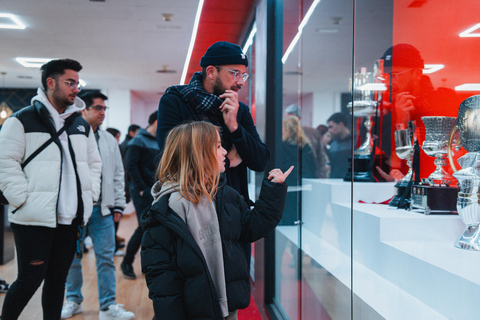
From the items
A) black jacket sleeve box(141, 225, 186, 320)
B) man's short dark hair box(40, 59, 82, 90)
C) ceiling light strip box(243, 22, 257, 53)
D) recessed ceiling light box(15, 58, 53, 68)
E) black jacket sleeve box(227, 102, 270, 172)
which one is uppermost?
recessed ceiling light box(15, 58, 53, 68)

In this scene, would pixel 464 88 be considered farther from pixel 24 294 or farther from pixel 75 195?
pixel 24 294

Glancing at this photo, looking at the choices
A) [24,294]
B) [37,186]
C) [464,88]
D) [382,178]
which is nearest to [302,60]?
[382,178]

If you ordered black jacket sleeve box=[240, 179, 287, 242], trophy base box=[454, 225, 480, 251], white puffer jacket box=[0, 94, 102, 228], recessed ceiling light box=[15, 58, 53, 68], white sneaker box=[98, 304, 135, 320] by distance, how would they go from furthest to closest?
recessed ceiling light box=[15, 58, 53, 68], white sneaker box=[98, 304, 135, 320], white puffer jacket box=[0, 94, 102, 228], black jacket sleeve box=[240, 179, 287, 242], trophy base box=[454, 225, 480, 251]

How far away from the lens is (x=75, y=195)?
6.76 feet

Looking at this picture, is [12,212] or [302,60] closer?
[12,212]

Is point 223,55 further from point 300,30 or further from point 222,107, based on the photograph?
point 300,30

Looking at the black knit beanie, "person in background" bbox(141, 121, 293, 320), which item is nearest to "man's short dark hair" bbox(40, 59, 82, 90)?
the black knit beanie

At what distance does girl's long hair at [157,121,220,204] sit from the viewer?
1294 millimetres

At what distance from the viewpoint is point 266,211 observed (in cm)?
130

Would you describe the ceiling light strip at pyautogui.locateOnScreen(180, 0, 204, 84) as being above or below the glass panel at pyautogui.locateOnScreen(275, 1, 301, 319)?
above

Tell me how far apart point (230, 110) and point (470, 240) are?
2.82 feet

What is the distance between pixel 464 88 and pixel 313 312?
1141mm

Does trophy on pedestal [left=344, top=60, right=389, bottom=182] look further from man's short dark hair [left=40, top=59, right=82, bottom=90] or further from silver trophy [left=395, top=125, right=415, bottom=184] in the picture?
man's short dark hair [left=40, top=59, right=82, bottom=90]

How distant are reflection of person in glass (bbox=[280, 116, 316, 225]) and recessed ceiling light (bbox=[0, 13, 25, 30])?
144 inches
